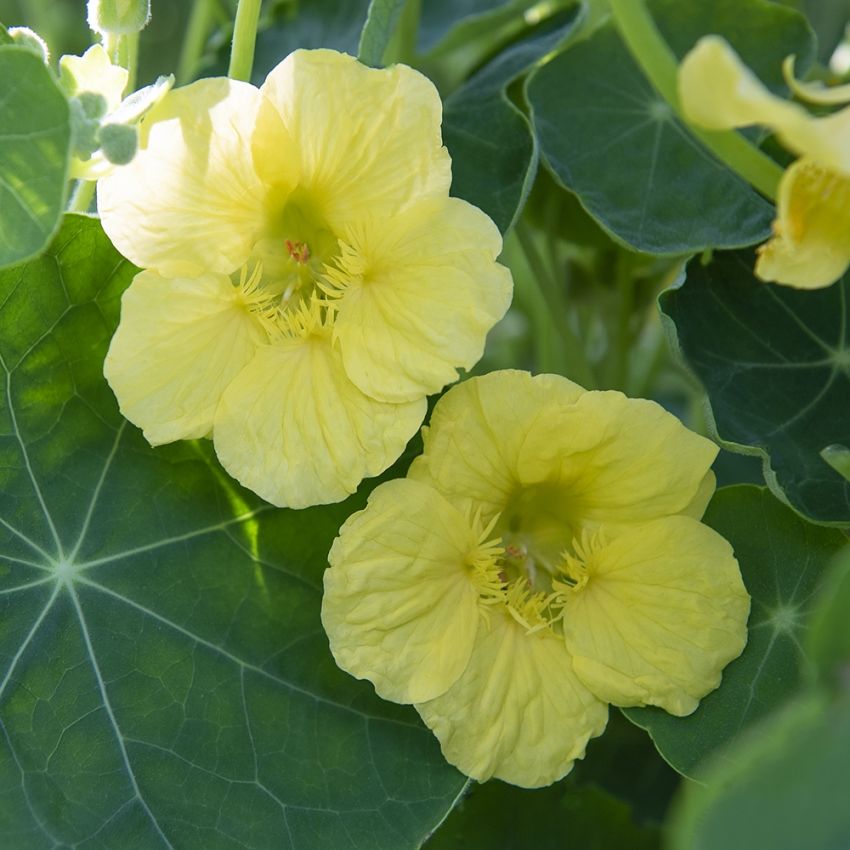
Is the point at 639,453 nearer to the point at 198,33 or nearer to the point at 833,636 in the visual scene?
the point at 833,636

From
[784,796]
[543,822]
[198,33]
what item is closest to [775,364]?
[543,822]

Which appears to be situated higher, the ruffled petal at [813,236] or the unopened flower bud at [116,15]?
the ruffled petal at [813,236]

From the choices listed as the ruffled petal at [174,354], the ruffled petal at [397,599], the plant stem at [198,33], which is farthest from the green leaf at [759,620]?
the plant stem at [198,33]

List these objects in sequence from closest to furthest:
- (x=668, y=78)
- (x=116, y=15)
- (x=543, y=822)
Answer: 1. (x=668, y=78)
2. (x=116, y=15)
3. (x=543, y=822)

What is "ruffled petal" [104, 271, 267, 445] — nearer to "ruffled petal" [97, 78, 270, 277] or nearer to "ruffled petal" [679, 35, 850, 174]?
"ruffled petal" [97, 78, 270, 277]

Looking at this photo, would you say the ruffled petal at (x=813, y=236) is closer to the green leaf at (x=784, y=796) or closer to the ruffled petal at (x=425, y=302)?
the ruffled petal at (x=425, y=302)

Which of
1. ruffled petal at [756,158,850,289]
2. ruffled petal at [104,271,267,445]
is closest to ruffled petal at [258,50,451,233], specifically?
ruffled petal at [104,271,267,445]

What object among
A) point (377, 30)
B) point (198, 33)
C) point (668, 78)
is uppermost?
point (668, 78)
